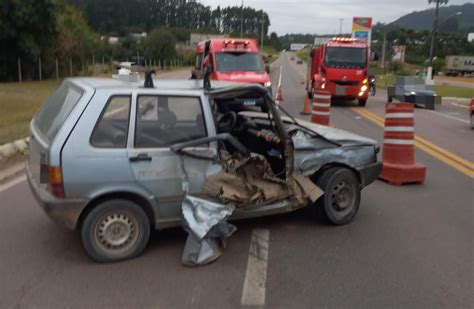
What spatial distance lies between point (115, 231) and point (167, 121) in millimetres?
1160

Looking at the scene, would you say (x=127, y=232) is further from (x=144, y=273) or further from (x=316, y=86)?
(x=316, y=86)

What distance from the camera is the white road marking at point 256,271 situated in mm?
4266

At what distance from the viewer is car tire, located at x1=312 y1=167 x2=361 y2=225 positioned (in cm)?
611

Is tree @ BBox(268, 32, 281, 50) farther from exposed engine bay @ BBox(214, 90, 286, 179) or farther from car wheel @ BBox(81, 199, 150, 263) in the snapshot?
car wheel @ BBox(81, 199, 150, 263)

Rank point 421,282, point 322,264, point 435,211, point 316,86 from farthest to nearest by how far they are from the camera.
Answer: point 316,86 < point 435,211 < point 322,264 < point 421,282

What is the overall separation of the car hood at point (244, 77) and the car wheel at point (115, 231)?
1331 centimetres

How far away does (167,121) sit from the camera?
17.1 feet

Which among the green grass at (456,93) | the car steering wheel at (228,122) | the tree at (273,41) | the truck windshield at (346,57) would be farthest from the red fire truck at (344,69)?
the tree at (273,41)

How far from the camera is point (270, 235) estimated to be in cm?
578

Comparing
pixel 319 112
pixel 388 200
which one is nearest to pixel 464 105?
pixel 319 112

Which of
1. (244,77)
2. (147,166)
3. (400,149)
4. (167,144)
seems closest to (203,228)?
(147,166)

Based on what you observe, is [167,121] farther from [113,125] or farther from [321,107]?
[321,107]

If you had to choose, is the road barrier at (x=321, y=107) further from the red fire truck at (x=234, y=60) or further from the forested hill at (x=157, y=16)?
the forested hill at (x=157, y=16)

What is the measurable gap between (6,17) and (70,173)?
96.0ft
